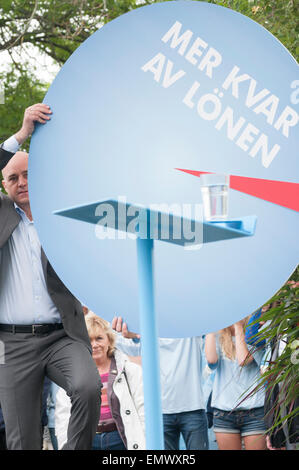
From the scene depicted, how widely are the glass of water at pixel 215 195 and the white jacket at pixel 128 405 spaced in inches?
88.3

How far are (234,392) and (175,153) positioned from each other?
185 centimetres

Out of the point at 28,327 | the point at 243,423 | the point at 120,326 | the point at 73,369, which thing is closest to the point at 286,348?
the point at 120,326

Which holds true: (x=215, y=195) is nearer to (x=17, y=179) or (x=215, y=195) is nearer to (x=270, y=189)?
(x=270, y=189)

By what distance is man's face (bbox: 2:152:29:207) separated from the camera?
10.4 ft

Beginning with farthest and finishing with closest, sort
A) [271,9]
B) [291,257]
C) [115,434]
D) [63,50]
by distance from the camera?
[63,50], [115,434], [271,9], [291,257]

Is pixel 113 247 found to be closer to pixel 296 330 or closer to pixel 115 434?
pixel 296 330

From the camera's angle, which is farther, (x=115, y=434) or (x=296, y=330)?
(x=115, y=434)

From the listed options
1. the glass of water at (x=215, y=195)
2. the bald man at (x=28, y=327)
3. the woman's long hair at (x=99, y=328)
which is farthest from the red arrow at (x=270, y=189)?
the woman's long hair at (x=99, y=328)

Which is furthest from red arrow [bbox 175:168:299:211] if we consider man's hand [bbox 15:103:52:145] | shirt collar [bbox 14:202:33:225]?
shirt collar [bbox 14:202:33:225]

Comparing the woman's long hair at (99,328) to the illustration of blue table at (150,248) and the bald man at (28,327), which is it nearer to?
the bald man at (28,327)

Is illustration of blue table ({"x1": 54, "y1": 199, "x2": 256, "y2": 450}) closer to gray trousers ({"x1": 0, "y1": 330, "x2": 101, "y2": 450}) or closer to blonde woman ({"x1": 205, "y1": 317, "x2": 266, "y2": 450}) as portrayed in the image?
gray trousers ({"x1": 0, "y1": 330, "x2": 101, "y2": 450})

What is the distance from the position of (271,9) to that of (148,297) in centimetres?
230

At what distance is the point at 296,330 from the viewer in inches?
105
